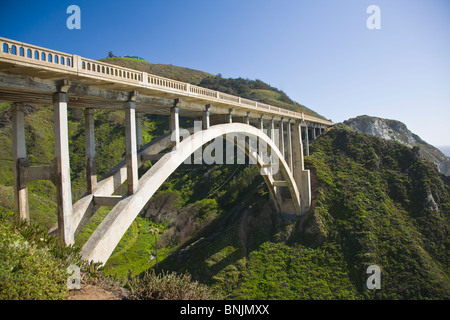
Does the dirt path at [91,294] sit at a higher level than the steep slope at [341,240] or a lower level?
higher

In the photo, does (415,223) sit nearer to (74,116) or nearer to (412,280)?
(412,280)

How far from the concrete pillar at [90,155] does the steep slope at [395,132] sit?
207ft

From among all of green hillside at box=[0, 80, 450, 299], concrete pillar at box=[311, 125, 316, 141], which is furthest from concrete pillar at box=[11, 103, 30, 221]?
concrete pillar at box=[311, 125, 316, 141]

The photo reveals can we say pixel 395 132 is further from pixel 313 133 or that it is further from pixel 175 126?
pixel 175 126

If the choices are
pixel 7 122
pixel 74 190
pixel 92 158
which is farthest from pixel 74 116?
pixel 92 158

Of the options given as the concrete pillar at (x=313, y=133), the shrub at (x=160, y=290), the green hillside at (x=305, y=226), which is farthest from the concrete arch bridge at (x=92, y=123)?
the concrete pillar at (x=313, y=133)

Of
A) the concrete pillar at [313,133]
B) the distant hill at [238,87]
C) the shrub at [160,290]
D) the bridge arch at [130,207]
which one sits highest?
the distant hill at [238,87]

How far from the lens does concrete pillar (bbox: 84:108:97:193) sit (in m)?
10.9

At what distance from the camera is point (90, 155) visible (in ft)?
36.9

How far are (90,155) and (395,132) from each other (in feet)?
236

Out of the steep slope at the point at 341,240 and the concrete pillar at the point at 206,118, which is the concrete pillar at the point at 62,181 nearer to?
the concrete pillar at the point at 206,118

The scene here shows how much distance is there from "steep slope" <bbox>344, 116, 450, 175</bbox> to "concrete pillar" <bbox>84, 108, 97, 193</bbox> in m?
63.1

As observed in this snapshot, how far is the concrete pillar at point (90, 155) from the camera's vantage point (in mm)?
10906
